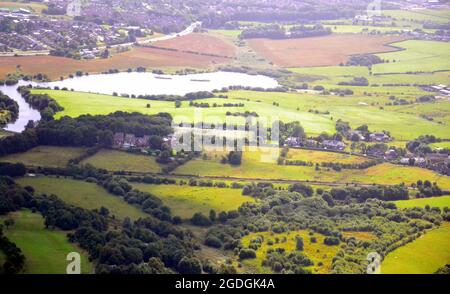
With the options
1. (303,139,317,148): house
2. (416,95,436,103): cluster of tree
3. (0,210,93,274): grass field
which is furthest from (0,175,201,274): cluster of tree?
(416,95,436,103): cluster of tree

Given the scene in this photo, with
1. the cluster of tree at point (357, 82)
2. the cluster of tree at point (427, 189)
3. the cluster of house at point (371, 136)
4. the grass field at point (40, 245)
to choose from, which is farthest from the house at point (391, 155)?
the grass field at point (40, 245)

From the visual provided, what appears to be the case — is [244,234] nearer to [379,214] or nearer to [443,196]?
[379,214]


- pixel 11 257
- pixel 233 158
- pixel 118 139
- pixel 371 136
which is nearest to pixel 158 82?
pixel 371 136

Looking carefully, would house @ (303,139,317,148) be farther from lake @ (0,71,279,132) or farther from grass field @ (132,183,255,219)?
lake @ (0,71,279,132)

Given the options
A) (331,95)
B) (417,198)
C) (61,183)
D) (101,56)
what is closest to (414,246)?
(417,198)

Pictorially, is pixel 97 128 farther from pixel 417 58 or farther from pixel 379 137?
pixel 417 58

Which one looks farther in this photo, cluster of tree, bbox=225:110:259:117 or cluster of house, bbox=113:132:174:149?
cluster of tree, bbox=225:110:259:117
